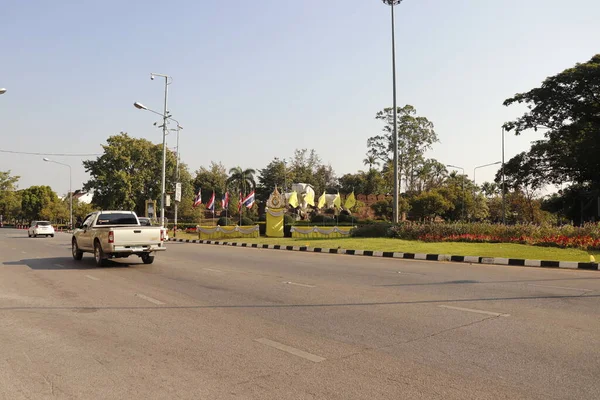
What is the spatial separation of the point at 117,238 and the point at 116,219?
2470mm

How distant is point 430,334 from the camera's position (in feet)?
19.9

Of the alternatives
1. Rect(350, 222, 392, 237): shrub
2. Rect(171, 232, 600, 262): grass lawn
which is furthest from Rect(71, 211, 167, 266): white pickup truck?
Rect(350, 222, 392, 237): shrub

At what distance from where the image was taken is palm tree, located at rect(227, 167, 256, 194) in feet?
270

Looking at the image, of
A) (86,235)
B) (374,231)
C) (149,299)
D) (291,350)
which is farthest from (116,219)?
(374,231)

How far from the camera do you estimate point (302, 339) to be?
5895 millimetres

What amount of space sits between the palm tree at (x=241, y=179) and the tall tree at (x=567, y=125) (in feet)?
158

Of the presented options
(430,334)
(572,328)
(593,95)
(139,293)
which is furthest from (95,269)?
(593,95)

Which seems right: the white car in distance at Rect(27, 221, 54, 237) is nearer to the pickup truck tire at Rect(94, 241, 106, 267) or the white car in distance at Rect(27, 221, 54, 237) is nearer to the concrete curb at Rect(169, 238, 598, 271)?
the concrete curb at Rect(169, 238, 598, 271)

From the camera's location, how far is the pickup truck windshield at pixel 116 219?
53.4 ft

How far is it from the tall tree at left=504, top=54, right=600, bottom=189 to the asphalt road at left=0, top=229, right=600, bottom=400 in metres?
32.3

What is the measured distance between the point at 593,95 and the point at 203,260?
117 feet

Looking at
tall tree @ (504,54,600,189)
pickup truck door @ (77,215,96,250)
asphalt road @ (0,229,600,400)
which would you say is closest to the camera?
asphalt road @ (0,229,600,400)

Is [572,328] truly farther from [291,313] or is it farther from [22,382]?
[22,382]

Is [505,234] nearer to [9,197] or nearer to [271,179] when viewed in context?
[271,179]
